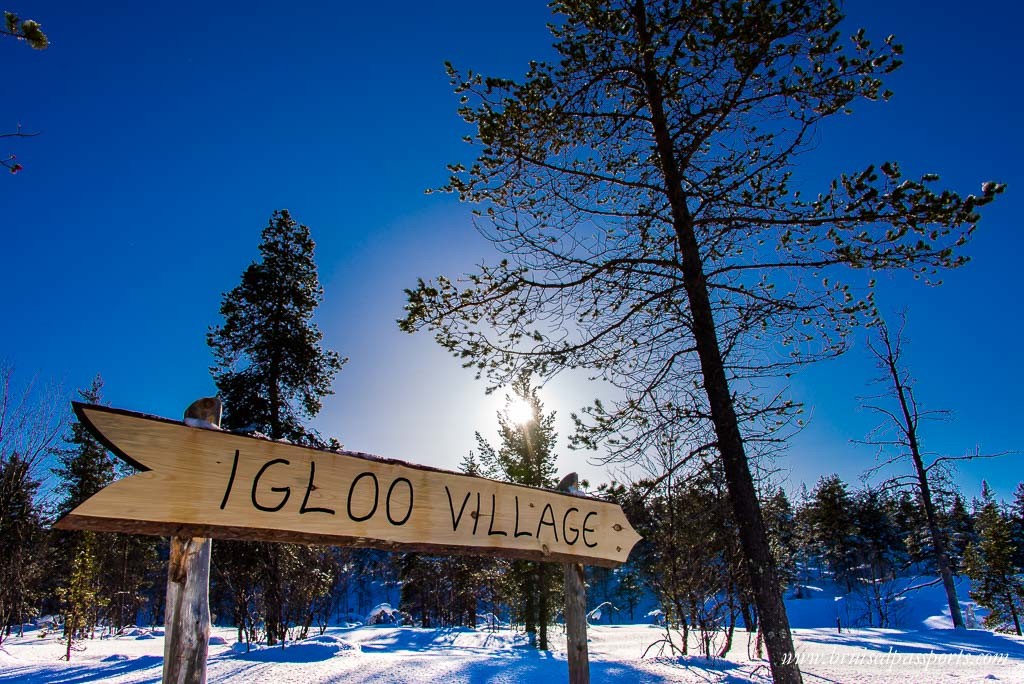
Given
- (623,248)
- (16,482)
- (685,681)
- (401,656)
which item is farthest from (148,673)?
(623,248)

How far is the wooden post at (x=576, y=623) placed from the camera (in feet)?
12.5

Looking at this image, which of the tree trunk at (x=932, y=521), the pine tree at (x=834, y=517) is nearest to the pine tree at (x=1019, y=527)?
the pine tree at (x=834, y=517)

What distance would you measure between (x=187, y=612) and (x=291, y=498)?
59cm

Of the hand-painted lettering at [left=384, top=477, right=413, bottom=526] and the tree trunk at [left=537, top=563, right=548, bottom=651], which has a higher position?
the hand-painted lettering at [left=384, top=477, right=413, bottom=526]

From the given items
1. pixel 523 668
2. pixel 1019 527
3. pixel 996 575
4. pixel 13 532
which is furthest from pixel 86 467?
pixel 1019 527

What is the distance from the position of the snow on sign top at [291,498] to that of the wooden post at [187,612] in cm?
10

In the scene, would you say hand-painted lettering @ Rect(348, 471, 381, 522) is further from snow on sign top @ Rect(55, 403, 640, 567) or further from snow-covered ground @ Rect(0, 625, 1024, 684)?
snow-covered ground @ Rect(0, 625, 1024, 684)

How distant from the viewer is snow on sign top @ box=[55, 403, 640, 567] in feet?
6.95

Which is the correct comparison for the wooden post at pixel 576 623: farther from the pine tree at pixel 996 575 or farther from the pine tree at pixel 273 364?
the pine tree at pixel 996 575

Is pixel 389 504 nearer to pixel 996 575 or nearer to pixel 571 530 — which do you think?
pixel 571 530

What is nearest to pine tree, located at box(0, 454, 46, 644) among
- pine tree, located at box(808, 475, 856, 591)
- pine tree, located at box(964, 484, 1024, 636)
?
pine tree, located at box(964, 484, 1024, 636)

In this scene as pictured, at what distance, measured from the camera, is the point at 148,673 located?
1066 cm

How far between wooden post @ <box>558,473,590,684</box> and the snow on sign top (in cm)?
48

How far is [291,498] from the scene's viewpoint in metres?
2.54
